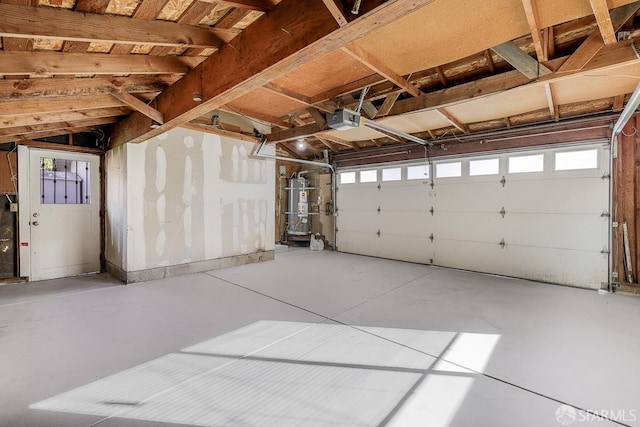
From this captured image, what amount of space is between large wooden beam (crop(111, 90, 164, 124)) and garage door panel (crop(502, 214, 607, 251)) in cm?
561

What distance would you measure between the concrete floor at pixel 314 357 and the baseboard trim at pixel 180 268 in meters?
0.36

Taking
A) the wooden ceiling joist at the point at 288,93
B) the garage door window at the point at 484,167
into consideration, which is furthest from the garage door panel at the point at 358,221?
the wooden ceiling joist at the point at 288,93

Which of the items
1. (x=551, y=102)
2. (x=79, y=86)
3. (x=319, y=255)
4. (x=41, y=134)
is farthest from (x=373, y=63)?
(x=319, y=255)

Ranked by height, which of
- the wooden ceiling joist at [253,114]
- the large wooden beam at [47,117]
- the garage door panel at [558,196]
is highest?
the wooden ceiling joist at [253,114]

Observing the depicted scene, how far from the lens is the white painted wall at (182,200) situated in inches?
172

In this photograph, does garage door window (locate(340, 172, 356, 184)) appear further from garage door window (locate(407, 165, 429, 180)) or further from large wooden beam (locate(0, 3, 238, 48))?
large wooden beam (locate(0, 3, 238, 48))

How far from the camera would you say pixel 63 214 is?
470 centimetres

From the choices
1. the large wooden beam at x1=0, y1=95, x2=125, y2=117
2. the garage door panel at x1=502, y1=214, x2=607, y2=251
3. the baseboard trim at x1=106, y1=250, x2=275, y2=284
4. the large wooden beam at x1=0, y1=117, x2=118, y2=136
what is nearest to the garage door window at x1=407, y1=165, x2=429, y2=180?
the garage door panel at x1=502, y1=214, x2=607, y2=251

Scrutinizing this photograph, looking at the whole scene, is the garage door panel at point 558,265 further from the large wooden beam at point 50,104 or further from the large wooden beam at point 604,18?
the large wooden beam at point 50,104

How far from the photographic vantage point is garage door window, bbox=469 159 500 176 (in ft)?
17.4

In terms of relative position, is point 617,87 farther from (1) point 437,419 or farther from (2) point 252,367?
(2) point 252,367

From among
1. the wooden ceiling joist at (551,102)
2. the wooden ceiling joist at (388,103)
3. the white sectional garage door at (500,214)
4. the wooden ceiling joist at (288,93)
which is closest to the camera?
the wooden ceiling joist at (288,93)

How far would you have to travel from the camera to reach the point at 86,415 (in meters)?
1.64

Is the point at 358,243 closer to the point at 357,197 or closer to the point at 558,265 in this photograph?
the point at 357,197
